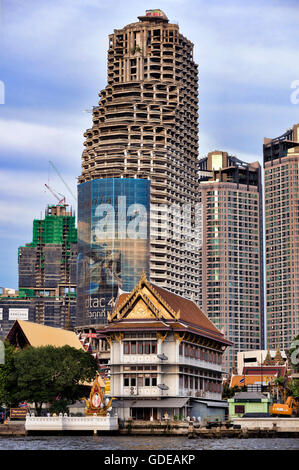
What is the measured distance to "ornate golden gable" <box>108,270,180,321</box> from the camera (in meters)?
132

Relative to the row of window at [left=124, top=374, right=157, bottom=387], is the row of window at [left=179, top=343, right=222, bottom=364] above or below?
above

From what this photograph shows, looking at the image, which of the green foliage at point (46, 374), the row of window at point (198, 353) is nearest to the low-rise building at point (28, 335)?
the green foliage at point (46, 374)

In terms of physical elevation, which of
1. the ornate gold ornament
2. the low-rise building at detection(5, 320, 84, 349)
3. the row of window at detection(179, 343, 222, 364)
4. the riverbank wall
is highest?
the low-rise building at detection(5, 320, 84, 349)

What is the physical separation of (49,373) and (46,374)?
0.51m

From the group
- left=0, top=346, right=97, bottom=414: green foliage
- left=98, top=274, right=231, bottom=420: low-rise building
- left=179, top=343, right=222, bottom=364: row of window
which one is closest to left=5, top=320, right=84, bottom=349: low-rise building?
left=0, top=346, right=97, bottom=414: green foliage

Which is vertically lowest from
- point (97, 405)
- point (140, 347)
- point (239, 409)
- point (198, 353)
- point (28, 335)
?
point (239, 409)

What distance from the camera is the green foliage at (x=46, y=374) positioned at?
135m

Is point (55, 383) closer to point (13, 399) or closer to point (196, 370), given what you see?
point (13, 399)

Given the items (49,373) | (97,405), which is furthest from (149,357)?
(49,373)

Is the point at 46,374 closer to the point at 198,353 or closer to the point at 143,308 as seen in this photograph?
the point at 143,308

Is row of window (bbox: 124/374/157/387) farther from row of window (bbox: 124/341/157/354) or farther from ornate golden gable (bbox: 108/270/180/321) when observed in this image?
ornate golden gable (bbox: 108/270/180/321)

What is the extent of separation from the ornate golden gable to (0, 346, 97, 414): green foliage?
12287mm

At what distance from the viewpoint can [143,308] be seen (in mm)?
132250

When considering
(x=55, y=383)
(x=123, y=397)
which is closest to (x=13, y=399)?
(x=55, y=383)
